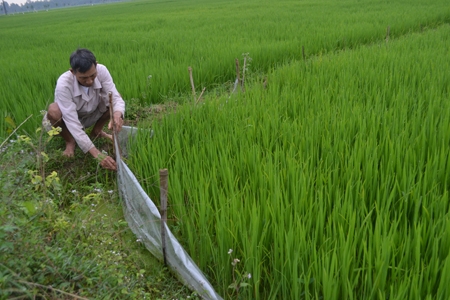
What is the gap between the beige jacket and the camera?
2.44m

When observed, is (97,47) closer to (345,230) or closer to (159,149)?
(159,149)

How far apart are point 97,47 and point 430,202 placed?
6130mm

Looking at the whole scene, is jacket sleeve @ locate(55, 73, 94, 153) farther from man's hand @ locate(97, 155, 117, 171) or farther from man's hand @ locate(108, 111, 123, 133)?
man's hand @ locate(97, 155, 117, 171)

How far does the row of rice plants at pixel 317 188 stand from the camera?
4.20 feet

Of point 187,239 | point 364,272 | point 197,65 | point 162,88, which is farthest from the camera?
point 197,65

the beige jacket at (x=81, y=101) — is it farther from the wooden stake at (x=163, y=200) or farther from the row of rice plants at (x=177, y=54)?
the wooden stake at (x=163, y=200)

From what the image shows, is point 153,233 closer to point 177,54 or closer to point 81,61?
point 81,61

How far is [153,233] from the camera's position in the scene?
182cm

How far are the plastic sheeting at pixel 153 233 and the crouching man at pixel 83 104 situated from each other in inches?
9.8

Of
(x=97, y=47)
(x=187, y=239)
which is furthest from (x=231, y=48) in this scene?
(x=187, y=239)

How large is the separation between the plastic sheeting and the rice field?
9 cm

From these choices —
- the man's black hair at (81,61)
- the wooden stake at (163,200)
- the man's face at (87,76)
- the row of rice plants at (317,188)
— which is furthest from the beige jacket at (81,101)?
the wooden stake at (163,200)

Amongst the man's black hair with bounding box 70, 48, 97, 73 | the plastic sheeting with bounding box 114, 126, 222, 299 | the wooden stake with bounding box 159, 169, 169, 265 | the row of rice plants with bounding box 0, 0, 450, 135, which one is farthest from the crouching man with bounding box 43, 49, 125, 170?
the wooden stake with bounding box 159, 169, 169, 265

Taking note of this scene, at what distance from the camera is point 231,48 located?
5.45 metres
